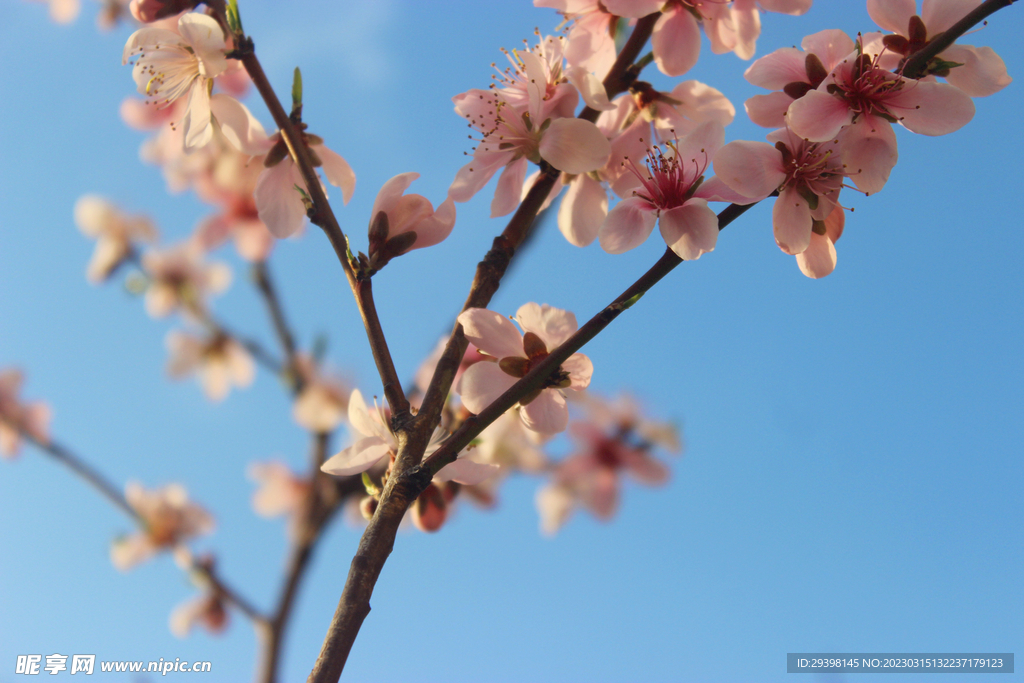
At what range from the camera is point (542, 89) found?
1005mm

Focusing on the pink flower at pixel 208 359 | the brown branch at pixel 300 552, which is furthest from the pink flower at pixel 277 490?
the brown branch at pixel 300 552

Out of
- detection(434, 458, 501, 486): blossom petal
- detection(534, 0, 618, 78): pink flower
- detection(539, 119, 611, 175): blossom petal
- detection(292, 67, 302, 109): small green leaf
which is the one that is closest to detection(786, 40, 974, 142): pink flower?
detection(539, 119, 611, 175): blossom petal

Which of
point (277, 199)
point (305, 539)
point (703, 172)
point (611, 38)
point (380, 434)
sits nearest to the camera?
point (380, 434)

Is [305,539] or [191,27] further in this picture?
[305,539]

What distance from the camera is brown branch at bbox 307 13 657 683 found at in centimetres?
60

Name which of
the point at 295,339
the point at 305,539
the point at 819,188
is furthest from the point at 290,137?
the point at 295,339

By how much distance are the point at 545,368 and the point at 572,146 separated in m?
0.37

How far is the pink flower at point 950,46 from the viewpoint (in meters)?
0.91

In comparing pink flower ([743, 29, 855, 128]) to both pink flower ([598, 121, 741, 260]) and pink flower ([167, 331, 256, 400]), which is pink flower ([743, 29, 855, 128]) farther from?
pink flower ([167, 331, 256, 400])

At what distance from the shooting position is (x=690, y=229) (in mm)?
840

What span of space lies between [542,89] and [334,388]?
2351mm

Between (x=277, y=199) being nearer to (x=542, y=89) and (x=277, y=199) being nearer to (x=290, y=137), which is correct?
(x=290, y=137)

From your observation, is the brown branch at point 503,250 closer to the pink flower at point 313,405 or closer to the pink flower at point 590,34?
the pink flower at point 590,34

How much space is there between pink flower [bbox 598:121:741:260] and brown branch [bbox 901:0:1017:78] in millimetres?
247
